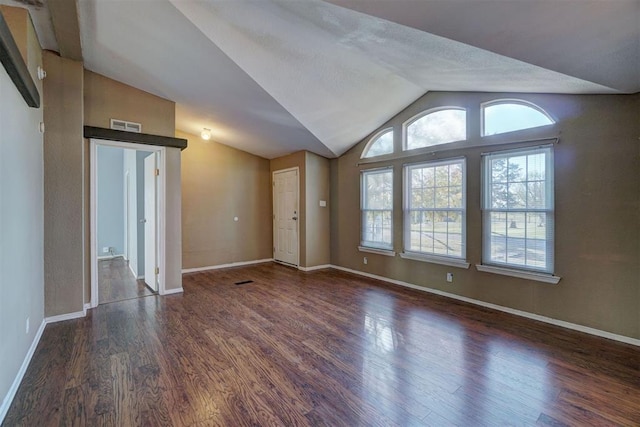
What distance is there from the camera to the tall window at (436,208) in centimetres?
416

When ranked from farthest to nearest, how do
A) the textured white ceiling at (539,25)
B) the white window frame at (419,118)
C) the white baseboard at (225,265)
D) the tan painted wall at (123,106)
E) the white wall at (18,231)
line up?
the white baseboard at (225,265) < the white window frame at (419,118) < the tan painted wall at (123,106) < the white wall at (18,231) < the textured white ceiling at (539,25)

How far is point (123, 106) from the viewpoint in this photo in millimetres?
4008

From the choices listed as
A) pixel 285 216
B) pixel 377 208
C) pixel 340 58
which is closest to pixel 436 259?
pixel 377 208

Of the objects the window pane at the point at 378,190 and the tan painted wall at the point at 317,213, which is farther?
the tan painted wall at the point at 317,213

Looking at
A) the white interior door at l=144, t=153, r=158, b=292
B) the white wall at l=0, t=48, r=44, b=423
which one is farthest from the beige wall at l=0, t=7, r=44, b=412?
the white interior door at l=144, t=153, r=158, b=292

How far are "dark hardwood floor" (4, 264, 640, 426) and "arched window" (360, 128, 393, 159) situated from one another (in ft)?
8.92

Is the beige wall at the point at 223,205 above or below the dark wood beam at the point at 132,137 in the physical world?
below

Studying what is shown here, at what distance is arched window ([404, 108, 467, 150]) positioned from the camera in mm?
4149

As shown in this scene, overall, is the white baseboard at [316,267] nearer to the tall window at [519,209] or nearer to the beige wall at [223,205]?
the beige wall at [223,205]

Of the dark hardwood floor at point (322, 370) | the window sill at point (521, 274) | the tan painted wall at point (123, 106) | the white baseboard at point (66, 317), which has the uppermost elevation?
the tan painted wall at point (123, 106)

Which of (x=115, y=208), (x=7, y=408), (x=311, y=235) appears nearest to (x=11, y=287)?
(x=7, y=408)

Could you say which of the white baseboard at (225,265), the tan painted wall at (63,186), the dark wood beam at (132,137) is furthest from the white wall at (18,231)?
the white baseboard at (225,265)

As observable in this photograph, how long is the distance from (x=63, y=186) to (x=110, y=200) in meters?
4.58

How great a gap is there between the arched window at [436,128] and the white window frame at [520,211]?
23.1 inches
